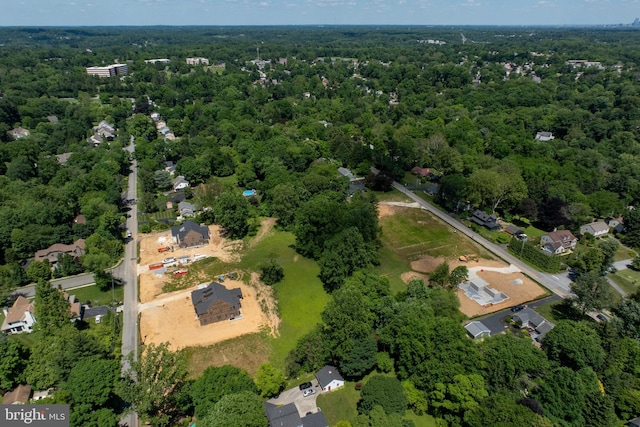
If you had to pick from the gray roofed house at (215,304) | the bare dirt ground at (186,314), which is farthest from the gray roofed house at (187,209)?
the gray roofed house at (215,304)

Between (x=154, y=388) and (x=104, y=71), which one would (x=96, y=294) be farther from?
(x=104, y=71)

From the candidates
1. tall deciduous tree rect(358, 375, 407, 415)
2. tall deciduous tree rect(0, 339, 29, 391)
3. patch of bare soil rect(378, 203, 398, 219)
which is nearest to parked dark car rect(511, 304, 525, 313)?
tall deciduous tree rect(358, 375, 407, 415)

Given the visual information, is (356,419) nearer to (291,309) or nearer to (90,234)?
(291,309)

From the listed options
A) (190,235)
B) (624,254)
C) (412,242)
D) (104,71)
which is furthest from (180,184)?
(104,71)

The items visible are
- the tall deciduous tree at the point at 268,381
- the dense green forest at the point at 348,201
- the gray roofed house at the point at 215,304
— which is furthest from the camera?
the gray roofed house at the point at 215,304

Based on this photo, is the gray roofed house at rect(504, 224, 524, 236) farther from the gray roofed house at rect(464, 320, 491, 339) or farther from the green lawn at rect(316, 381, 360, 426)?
the green lawn at rect(316, 381, 360, 426)

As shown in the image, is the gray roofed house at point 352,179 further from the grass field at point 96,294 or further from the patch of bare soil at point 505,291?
the grass field at point 96,294

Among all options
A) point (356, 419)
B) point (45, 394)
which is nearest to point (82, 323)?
point (45, 394)
